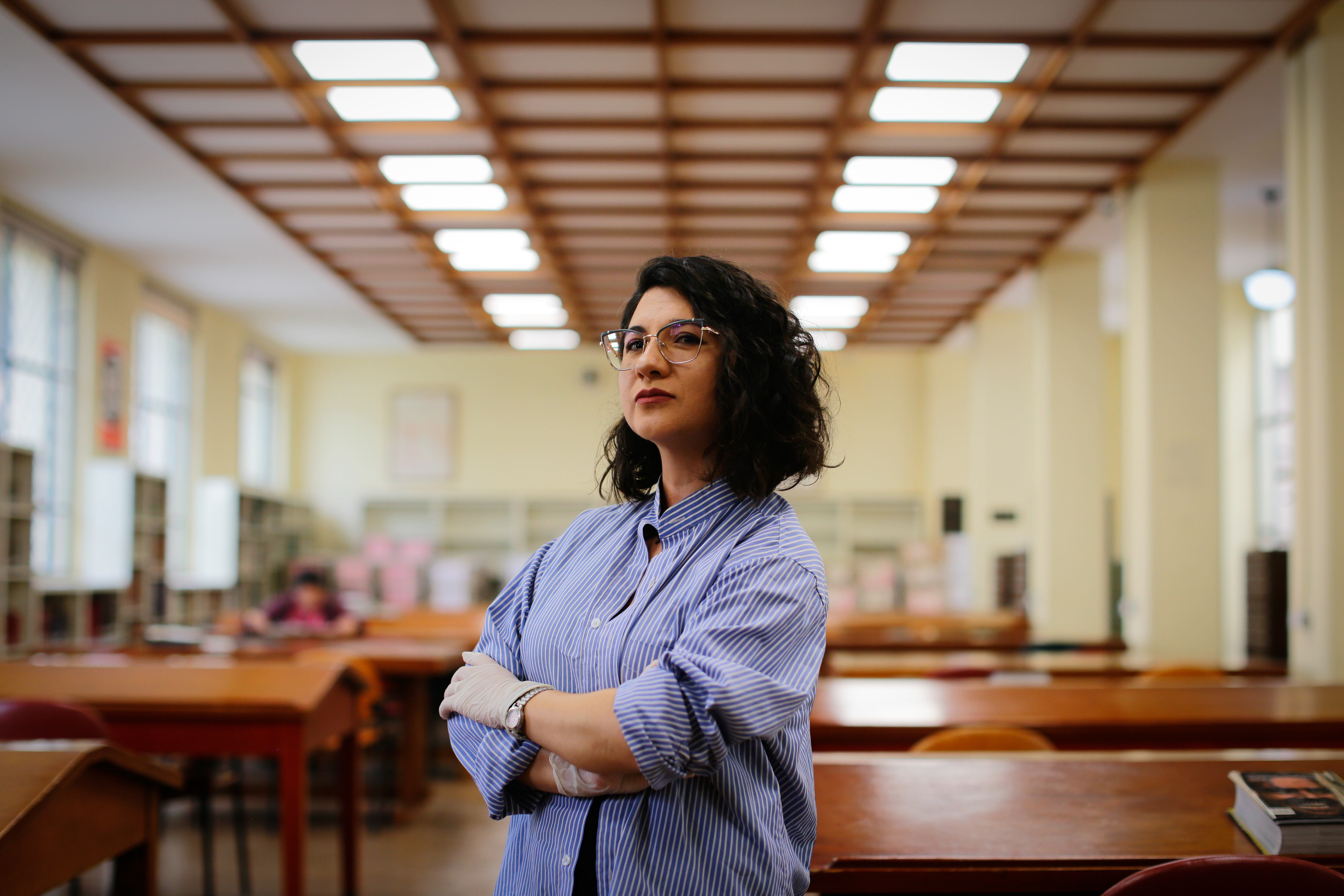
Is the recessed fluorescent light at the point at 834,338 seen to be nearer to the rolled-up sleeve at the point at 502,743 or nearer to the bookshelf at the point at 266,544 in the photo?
the bookshelf at the point at 266,544

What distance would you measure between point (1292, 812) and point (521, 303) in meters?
10.3

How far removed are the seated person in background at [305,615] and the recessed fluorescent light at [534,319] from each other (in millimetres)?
4258

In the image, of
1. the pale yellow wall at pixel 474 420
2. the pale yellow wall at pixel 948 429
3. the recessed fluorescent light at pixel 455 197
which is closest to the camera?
the recessed fluorescent light at pixel 455 197

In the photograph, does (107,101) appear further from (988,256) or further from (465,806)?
(988,256)

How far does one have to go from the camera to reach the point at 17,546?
7.74 m

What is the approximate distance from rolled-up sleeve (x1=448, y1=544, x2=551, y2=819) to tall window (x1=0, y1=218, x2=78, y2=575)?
8774 millimetres

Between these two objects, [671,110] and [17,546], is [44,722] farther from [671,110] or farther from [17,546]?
[17,546]

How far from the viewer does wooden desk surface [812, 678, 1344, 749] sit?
3258 millimetres

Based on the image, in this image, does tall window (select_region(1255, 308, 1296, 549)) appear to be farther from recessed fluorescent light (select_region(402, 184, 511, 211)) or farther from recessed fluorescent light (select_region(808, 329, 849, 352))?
recessed fluorescent light (select_region(402, 184, 511, 211))

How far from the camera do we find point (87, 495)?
9.83 m

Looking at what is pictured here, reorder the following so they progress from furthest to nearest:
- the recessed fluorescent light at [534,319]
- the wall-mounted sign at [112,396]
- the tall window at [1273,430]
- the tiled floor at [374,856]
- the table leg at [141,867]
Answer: the recessed fluorescent light at [534,319], the tall window at [1273,430], the wall-mounted sign at [112,396], the tiled floor at [374,856], the table leg at [141,867]

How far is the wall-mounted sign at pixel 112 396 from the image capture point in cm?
1010

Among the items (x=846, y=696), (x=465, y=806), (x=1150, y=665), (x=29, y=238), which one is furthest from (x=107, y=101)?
(x=1150, y=665)

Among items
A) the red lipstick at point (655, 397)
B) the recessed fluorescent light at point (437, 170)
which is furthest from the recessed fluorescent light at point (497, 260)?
the red lipstick at point (655, 397)
